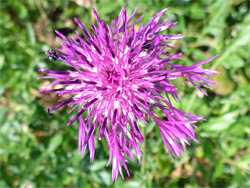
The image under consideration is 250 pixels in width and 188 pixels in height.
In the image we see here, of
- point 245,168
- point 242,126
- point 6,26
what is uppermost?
point 6,26

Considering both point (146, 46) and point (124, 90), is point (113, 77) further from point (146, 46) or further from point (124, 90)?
point (146, 46)

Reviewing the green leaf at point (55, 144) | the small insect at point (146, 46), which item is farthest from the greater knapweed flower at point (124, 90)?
the green leaf at point (55, 144)

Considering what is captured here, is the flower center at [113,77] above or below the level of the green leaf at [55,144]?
above

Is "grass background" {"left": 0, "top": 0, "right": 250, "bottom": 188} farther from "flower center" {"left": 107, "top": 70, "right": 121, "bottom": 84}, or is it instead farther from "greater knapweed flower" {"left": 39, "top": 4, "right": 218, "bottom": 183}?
"flower center" {"left": 107, "top": 70, "right": 121, "bottom": 84}

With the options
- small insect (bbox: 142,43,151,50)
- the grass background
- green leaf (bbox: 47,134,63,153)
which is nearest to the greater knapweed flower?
small insect (bbox: 142,43,151,50)

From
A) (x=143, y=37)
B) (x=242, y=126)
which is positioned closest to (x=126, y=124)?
(x=143, y=37)

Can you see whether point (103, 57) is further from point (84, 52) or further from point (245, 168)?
point (245, 168)

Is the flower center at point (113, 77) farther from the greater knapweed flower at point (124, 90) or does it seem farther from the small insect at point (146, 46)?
the small insect at point (146, 46)

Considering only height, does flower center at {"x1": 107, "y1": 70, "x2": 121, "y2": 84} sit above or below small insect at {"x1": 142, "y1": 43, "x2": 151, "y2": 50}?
below

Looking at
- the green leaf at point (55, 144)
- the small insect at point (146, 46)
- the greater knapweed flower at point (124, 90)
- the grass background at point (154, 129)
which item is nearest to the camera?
the greater knapweed flower at point (124, 90)
